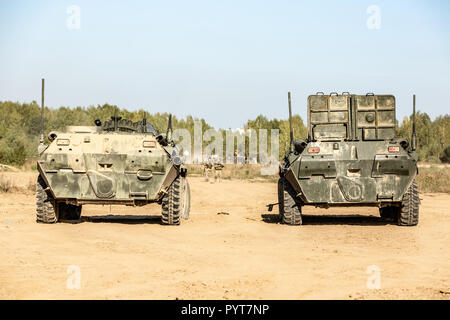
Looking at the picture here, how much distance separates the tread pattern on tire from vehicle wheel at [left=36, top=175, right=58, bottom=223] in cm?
215

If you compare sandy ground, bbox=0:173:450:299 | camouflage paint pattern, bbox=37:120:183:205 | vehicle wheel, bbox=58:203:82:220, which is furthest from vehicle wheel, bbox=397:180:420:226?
vehicle wheel, bbox=58:203:82:220

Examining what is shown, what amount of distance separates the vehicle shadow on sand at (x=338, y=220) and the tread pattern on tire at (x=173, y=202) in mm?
2532

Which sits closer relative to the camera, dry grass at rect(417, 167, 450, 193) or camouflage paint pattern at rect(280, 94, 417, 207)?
camouflage paint pattern at rect(280, 94, 417, 207)

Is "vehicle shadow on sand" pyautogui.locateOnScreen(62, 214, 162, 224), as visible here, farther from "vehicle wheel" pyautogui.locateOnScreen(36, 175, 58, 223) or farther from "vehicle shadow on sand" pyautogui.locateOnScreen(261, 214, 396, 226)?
"vehicle shadow on sand" pyautogui.locateOnScreen(261, 214, 396, 226)

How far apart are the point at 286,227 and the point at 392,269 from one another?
18.1 ft

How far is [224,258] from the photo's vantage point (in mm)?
8984

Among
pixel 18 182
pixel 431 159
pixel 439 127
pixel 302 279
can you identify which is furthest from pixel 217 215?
pixel 439 127

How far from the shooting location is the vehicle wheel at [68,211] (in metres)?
14.4

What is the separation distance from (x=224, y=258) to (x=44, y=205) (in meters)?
5.55

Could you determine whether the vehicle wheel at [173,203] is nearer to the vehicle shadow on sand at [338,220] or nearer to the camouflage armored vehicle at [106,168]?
the camouflage armored vehicle at [106,168]

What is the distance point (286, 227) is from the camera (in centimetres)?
1349

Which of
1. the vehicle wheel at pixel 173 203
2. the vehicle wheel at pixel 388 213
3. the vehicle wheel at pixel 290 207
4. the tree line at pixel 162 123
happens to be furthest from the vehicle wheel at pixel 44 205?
the tree line at pixel 162 123

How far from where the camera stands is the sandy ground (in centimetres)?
664

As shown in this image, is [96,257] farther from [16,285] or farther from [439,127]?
[439,127]
